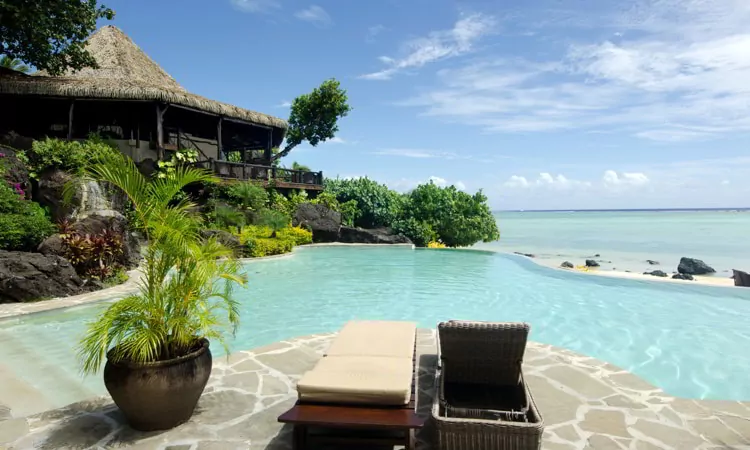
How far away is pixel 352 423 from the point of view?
279 centimetres

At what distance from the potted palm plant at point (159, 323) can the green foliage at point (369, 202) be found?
19.7 metres

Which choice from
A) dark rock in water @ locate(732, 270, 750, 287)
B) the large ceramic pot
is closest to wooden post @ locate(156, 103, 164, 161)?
the large ceramic pot

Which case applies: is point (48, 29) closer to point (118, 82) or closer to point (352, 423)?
point (118, 82)

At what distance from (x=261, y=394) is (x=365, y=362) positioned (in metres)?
1.26

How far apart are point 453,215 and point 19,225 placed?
18.6m

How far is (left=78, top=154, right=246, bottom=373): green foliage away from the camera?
3232 millimetres

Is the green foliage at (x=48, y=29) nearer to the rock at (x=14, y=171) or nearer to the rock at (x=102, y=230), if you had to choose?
the rock at (x=14, y=171)

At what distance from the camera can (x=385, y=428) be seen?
280cm

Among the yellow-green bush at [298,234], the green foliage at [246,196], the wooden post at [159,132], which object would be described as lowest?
the yellow-green bush at [298,234]

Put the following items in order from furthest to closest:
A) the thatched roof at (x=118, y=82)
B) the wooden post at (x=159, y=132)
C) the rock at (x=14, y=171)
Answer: the wooden post at (x=159, y=132), the thatched roof at (x=118, y=82), the rock at (x=14, y=171)

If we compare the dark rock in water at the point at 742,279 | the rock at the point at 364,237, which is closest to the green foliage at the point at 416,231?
the rock at the point at 364,237

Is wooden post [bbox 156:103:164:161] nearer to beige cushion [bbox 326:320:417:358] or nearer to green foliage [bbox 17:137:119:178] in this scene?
green foliage [bbox 17:137:119:178]

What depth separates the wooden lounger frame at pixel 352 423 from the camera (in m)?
2.81

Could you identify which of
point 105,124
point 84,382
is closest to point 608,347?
point 84,382
